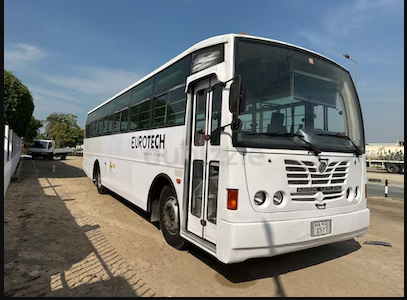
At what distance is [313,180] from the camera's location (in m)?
3.93

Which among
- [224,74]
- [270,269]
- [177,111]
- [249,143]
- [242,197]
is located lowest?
[270,269]

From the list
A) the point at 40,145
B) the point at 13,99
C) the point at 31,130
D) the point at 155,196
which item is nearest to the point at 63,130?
the point at 31,130

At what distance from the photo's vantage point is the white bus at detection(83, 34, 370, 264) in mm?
3551

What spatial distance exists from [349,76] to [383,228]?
13.0 feet

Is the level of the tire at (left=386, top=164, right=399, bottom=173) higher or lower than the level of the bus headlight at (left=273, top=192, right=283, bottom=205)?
lower

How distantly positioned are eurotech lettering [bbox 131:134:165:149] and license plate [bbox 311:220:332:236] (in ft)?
9.41

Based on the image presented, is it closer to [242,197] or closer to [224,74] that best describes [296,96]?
[224,74]

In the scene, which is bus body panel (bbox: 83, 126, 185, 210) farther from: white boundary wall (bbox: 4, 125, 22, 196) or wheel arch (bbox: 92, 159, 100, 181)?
white boundary wall (bbox: 4, 125, 22, 196)

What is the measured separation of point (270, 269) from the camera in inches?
172

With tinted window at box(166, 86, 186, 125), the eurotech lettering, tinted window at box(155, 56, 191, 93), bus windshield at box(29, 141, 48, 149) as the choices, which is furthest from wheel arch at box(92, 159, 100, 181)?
bus windshield at box(29, 141, 48, 149)

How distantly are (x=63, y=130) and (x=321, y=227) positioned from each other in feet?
211

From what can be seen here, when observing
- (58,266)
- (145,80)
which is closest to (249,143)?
(58,266)

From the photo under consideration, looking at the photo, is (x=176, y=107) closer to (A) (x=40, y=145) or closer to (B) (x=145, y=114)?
(B) (x=145, y=114)

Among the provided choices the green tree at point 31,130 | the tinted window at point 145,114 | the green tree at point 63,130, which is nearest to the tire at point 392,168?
the tinted window at point 145,114
